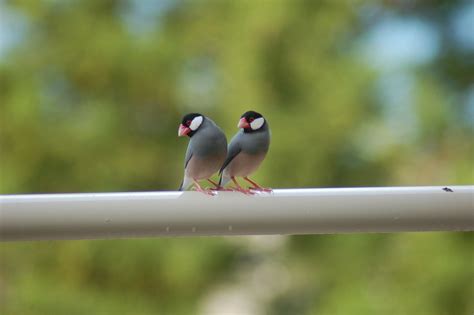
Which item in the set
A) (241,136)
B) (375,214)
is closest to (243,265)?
(241,136)

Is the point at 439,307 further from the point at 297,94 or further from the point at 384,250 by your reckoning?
the point at 297,94

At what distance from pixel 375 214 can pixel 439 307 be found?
1250 mm

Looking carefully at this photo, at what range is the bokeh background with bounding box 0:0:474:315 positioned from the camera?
177 cm

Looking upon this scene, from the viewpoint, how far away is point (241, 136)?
2.40 ft

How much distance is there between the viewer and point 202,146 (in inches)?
26.3

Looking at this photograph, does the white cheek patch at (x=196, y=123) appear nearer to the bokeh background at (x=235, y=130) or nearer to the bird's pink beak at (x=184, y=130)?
the bird's pink beak at (x=184, y=130)

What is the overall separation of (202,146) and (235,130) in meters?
1.09

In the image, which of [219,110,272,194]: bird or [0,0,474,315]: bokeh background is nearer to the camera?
[219,110,272,194]: bird

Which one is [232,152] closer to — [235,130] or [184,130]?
[184,130]

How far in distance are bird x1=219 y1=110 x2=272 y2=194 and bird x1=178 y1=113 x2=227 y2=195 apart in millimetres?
32

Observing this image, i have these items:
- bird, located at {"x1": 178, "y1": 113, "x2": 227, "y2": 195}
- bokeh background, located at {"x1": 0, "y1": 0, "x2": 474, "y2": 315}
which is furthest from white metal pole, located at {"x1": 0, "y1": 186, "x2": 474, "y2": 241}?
bokeh background, located at {"x1": 0, "y1": 0, "x2": 474, "y2": 315}

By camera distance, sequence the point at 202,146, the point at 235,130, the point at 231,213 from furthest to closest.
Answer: the point at 235,130, the point at 202,146, the point at 231,213

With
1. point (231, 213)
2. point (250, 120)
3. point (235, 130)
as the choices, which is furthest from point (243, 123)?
point (235, 130)

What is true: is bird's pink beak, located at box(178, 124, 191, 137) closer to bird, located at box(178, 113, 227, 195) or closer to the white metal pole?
bird, located at box(178, 113, 227, 195)
